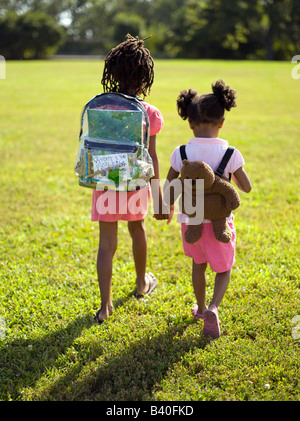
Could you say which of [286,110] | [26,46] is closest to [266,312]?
[286,110]

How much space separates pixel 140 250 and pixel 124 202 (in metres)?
0.55

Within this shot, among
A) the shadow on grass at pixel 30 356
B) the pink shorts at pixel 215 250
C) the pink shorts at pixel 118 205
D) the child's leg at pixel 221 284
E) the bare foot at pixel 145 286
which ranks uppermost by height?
the pink shorts at pixel 118 205

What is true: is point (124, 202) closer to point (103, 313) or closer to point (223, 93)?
point (103, 313)

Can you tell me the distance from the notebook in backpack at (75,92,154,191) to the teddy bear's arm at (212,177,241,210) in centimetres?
44

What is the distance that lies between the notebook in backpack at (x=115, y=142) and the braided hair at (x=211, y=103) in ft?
0.91

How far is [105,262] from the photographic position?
10.2ft

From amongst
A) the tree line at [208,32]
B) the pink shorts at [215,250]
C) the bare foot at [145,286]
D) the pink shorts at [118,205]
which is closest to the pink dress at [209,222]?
the pink shorts at [215,250]

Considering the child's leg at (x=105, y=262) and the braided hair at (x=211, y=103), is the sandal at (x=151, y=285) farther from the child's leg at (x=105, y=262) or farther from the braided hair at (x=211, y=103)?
the braided hair at (x=211, y=103)

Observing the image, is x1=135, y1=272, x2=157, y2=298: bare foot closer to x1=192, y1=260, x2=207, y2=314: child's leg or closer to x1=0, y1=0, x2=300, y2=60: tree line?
x1=192, y1=260, x2=207, y2=314: child's leg

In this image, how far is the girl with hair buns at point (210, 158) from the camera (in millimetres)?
2658

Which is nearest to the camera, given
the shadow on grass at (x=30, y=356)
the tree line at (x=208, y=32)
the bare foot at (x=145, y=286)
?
the shadow on grass at (x=30, y=356)

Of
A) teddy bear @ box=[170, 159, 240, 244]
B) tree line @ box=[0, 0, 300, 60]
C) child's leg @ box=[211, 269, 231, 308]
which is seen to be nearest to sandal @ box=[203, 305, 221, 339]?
child's leg @ box=[211, 269, 231, 308]

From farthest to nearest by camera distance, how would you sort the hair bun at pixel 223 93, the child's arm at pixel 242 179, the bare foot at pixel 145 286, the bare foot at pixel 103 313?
the bare foot at pixel 145 286 < the bare foot at pixel 103 313 < the child's arm at pixel 242 179 < the hair bun at pixel 223 93

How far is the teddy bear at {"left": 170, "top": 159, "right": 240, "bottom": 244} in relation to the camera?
2.60 metres
